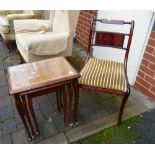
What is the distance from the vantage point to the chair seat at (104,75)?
1.60 m

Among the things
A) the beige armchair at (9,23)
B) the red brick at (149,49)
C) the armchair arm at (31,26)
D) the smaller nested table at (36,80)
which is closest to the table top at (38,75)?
the smaller nested table at (36,80)

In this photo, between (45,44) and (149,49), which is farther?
(45,44)

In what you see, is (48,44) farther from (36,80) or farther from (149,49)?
(149,49)

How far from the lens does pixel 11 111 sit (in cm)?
199

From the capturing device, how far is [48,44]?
2.22 meters

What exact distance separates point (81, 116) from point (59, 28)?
4.15 ft

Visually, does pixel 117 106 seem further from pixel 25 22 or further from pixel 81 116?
pixel 25 22

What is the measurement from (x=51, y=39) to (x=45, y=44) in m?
0.09

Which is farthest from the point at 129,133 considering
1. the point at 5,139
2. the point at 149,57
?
the point at 5,139

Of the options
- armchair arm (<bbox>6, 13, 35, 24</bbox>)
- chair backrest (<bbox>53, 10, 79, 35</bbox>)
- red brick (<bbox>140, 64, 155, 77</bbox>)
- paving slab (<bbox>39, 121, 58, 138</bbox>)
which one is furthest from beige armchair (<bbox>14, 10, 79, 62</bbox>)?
red brick (<bbox>140, 64, 155, 77</bbox>)

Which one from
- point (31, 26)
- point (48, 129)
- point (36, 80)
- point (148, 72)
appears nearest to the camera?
point (36, 80)

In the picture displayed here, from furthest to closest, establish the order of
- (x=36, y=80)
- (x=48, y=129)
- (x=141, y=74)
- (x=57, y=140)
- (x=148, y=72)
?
1. (x=141, y=74)
2. (x=148, y=72)
3. (x=48, y=129)
4. (x=57, y=140)
5. (x=36, y=80)
